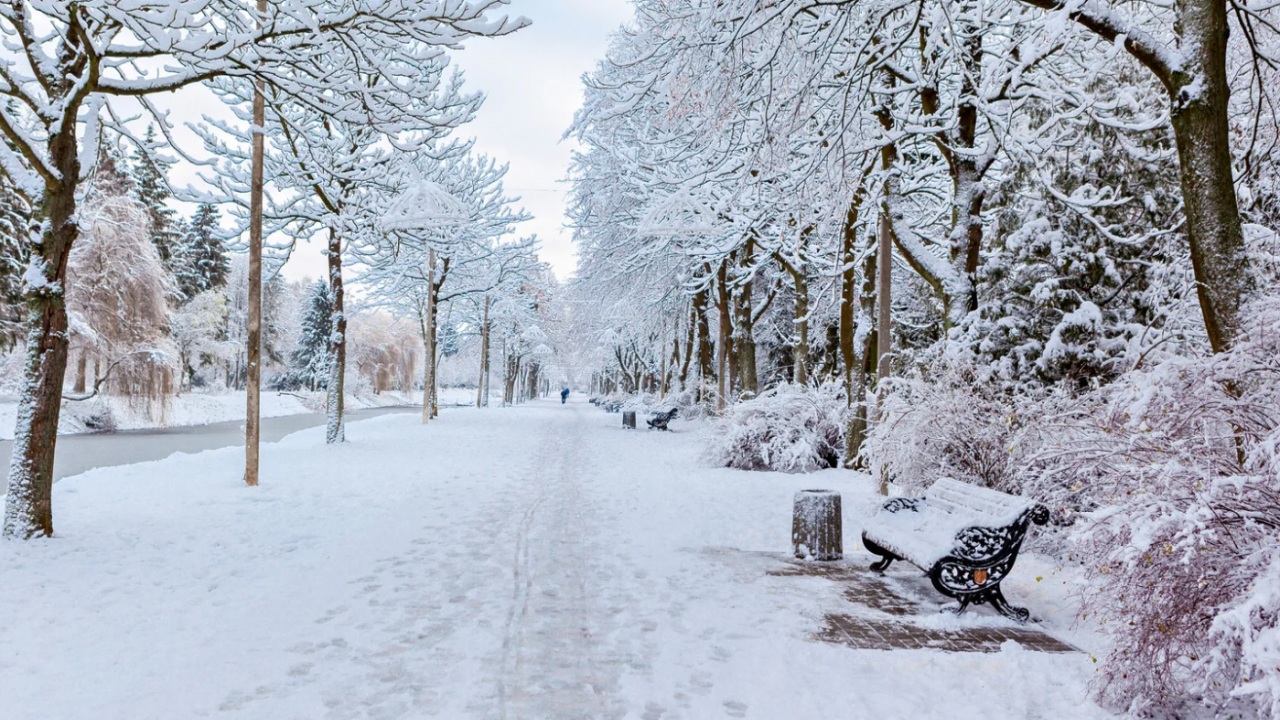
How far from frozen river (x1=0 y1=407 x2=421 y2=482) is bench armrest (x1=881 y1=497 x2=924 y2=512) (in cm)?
1296

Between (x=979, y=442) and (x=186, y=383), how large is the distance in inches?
1770

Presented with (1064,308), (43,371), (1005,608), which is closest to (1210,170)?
(1005,608)

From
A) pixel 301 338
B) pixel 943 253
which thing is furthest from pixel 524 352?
pixel 943 253

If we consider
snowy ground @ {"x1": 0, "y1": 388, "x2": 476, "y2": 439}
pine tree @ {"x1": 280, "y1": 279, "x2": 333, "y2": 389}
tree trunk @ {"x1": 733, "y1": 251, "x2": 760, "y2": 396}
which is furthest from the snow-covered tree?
pine tree @ {"x1": 280, "y1": 279, "x2": 333, "y2": 389}

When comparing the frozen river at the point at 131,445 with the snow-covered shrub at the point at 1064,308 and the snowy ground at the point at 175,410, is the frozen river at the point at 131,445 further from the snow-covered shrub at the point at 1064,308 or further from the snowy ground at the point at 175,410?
the snow-covered shrub at the point at 1064,308

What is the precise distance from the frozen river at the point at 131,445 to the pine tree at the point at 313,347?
2490 cm

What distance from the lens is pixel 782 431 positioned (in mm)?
13242

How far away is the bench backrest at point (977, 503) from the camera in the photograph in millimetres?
5133

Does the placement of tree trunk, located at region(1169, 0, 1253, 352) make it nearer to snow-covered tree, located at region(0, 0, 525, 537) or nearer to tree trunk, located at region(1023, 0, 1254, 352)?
tree trunk, located at region(1023, 0, 1254, 352)

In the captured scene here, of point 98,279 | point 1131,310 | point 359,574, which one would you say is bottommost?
point 359,574

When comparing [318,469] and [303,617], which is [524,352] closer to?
[318,469]

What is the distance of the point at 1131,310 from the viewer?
8789 mm

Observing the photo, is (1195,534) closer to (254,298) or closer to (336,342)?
(254,298)

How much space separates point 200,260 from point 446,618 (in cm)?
4620
